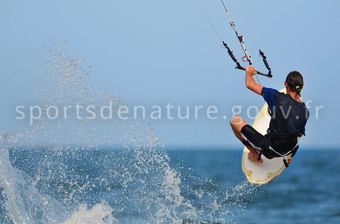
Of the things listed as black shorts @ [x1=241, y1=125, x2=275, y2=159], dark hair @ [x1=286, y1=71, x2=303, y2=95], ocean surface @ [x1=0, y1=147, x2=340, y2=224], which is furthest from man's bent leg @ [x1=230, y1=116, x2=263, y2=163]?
ocean surface @ [x1=0, y1=147, x2=340, y2=224]

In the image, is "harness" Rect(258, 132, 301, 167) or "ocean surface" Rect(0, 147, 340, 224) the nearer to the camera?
"harness" Rect(258, 132, 301, 167)

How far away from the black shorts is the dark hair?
2.79 feet

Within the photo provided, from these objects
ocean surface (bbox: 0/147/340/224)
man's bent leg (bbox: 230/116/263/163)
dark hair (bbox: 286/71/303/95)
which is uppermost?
dark hair (bbox: 286/71/303/95)

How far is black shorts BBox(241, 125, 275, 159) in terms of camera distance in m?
9.97

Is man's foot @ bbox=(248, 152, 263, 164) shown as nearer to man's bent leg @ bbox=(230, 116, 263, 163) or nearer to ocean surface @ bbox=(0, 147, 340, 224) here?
man's bent leg @ bbox=(230, 116, 263, 163)

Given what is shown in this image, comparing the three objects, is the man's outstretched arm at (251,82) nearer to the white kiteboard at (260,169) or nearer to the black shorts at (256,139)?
the black shorts at (256,139)

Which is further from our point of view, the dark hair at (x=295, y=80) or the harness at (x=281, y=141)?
the harness at (x=281, y=141)

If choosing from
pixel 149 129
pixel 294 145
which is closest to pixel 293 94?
pixel 294 145

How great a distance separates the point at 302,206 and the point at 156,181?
7569 millimetres

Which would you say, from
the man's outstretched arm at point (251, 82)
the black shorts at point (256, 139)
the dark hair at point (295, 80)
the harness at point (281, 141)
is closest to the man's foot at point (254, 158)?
the black shorts at point (256, 139)

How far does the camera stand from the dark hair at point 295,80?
371 inches

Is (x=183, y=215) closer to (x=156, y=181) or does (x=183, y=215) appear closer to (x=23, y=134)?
(x=156, y=181)

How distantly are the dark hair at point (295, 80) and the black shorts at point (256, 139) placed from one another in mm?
851

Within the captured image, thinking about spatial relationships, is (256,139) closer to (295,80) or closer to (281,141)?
(281,141)
